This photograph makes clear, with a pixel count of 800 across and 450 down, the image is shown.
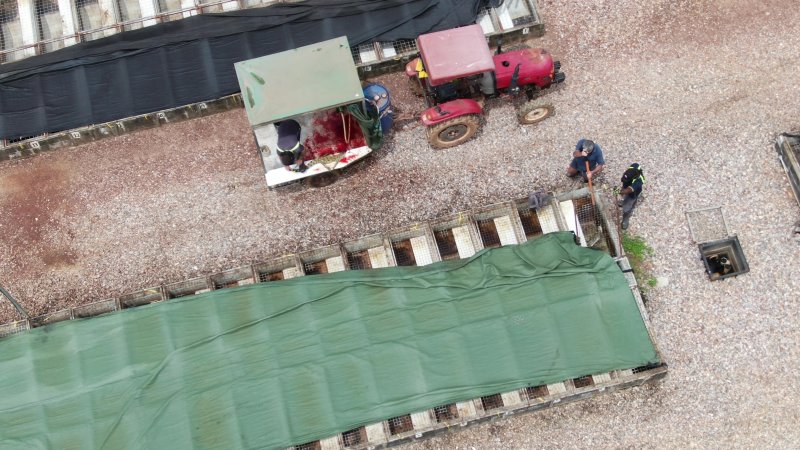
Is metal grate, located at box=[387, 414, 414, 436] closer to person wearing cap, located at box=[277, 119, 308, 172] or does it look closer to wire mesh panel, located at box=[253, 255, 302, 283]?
wire mesh panel, located at box=[253, 255, 302, 283]

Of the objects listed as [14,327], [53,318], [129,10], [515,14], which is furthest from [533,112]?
[14,327]

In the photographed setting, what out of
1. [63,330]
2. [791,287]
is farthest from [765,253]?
[63,330]

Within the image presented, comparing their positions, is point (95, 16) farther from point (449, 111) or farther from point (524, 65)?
point (524, 65)

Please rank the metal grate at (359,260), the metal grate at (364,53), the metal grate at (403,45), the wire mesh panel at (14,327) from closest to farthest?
the wire mesh panel at (14,327), the metal grate at (359,260), the metal grate at (364,53), the metal grate at (403,45)

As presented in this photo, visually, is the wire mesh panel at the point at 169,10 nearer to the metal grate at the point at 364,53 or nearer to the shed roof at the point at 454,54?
the metal grate at the point at 364,53

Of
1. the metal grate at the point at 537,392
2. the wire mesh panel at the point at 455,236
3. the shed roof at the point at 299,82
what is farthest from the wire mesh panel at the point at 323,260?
the metal grate at the point at 537,392

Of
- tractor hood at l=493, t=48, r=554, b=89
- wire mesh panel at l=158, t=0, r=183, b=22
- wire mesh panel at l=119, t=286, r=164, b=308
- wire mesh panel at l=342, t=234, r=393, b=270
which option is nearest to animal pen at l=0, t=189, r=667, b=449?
wire mesh panel at l=119, t=286, r=164, b=308
